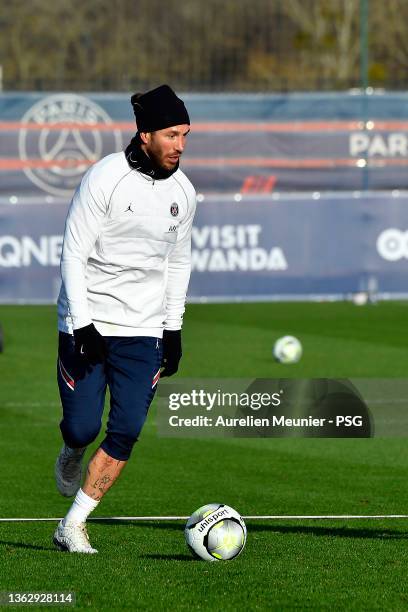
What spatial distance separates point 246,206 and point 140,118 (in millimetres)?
16682

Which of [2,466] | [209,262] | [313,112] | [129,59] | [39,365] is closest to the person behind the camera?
[2,466]

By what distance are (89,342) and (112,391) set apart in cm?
36

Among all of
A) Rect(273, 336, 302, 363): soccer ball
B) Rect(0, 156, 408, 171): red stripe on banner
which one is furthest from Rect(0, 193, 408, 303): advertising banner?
Rect(273, 336, 302, 363): soccer ball

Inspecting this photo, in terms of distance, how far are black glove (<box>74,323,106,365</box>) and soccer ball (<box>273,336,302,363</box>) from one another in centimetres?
1007

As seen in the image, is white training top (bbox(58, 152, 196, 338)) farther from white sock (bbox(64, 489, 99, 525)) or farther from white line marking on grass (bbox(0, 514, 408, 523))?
white line marking on grass (bbox(0, 514, 408, 523))

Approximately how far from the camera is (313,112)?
2592cm

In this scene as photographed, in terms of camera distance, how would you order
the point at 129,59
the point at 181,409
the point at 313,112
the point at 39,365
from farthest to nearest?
the point at 129,59, the point at 313,112, the point at 39,365, the point at 181,409

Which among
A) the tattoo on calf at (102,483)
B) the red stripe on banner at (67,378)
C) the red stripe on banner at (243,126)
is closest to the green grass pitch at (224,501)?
the tattoo on calf at (102,483)

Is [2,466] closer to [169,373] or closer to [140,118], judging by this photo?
[169,373]

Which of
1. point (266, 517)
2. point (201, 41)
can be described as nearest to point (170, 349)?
point (266, 517)

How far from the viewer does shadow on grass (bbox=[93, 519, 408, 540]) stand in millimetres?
8219

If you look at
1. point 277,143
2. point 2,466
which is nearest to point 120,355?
point 2,466

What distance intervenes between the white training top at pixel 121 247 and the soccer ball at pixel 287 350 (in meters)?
9.62

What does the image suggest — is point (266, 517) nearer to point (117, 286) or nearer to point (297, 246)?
point (117, 286)
